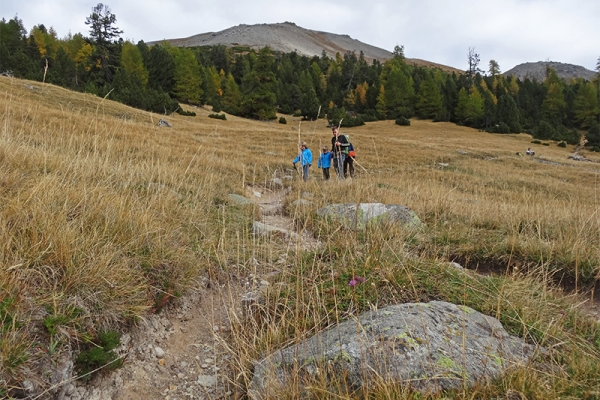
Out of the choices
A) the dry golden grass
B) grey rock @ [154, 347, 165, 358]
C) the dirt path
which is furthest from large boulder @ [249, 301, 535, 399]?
grey rock @ [154, 347, 165, 358]

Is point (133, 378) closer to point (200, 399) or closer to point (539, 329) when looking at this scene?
point (200, 399)

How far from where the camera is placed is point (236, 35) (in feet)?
531

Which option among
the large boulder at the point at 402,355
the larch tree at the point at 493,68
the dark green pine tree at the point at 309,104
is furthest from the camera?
the larch tree at the point at 493,68

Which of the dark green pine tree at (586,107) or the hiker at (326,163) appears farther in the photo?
the dark green pine tree at (586,107)

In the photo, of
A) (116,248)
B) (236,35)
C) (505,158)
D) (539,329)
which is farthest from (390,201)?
(236,35)

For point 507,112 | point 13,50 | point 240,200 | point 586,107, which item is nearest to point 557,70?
point 586,107

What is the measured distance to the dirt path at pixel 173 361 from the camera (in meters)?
1.96

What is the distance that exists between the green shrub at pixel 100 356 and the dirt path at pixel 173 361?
0.07m

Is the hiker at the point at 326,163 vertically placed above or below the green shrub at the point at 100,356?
above

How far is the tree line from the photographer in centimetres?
4922

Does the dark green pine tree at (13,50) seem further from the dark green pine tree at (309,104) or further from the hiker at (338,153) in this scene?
the hiker at (338,153)

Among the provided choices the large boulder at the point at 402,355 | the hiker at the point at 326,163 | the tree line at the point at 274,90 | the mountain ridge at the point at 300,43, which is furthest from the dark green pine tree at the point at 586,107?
the mountain ridge at the point at 300,43

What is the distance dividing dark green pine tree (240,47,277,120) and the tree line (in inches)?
5.6

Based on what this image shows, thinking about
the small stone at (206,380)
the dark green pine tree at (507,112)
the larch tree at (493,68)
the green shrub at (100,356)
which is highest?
the larch tree at (493,68)
